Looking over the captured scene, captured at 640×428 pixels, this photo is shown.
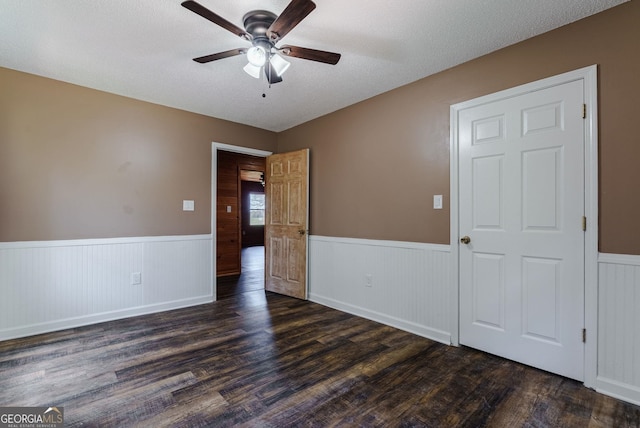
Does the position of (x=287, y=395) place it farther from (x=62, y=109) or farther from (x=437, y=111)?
(x=62, y=109)

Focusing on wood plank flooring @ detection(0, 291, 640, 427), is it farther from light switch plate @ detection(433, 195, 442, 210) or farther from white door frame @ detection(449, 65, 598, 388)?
light switch plate @ detection(433, 195, 442, 210)

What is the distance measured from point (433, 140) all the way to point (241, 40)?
74.6 inches

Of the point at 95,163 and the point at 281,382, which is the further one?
the point at 95,163

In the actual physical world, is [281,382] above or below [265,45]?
below

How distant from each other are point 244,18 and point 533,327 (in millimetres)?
3065

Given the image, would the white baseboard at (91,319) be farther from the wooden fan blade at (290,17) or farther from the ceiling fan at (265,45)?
the wooden fan blade at (290,17)

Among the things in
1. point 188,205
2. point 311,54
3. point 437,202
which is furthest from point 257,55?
point 188,205

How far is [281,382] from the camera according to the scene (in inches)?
81.2

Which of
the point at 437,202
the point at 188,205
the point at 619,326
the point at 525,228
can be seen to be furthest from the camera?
the point at 188,205

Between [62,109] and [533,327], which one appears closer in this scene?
[533,327]

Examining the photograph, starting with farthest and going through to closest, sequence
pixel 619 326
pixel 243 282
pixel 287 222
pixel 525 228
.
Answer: pixel 243 282 < pixel 287 222 < pixel 525 228 < pixel 619 326

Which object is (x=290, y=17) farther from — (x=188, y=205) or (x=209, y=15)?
(x=188, y=205)

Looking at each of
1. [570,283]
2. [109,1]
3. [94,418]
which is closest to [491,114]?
[570,283]

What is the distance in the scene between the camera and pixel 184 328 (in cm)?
305
